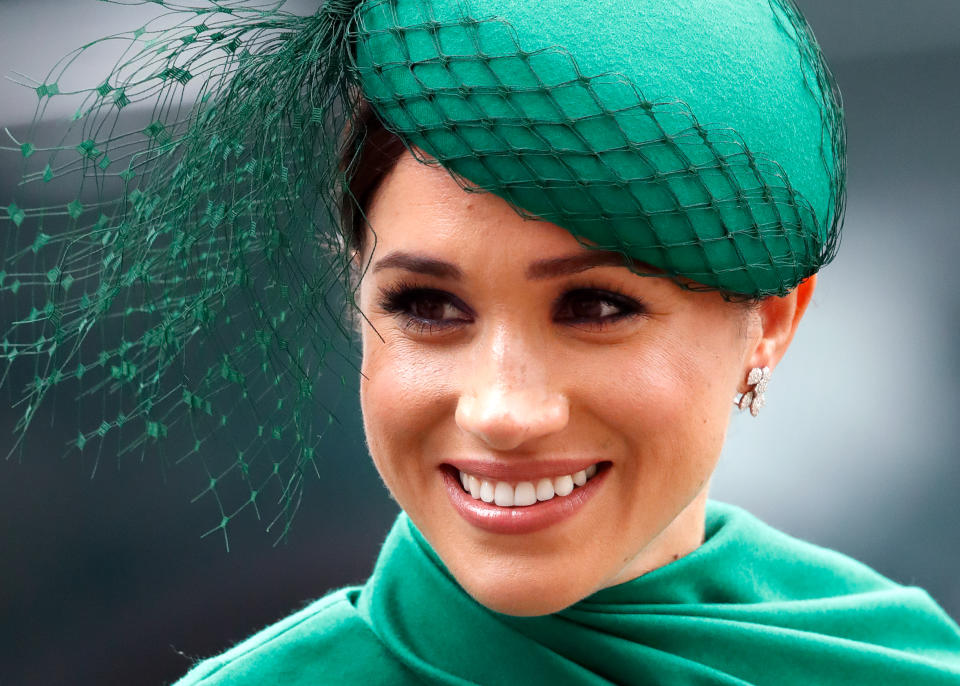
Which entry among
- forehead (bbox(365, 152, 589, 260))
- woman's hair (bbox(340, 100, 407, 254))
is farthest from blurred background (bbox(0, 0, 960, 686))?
forehead (bbox(365, 152, 589, 260))

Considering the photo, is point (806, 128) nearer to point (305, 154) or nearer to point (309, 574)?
point (305, 154)

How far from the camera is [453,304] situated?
1343 mm

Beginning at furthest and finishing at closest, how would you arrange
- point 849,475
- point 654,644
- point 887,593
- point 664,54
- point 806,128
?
point 849,475, point 887,593, point 654,644, point 806,128, point 664,54

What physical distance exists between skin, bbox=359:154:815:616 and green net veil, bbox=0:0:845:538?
0.05 m

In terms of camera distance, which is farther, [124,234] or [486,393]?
[124,234]

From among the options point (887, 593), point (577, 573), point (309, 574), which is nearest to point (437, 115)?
point (577, 573)

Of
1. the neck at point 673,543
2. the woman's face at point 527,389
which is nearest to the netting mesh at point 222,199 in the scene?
the woman's face at point 527,389

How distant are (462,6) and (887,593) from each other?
1.23 m

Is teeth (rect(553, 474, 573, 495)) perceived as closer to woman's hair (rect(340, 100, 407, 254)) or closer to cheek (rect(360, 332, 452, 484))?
cheek (rect(360, 332, 452, 484))

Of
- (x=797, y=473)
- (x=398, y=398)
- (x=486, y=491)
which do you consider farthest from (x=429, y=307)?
(x=797, y=473)

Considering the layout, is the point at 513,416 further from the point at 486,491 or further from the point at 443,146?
the point at 443,146

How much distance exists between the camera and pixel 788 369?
393cm

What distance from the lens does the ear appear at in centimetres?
153

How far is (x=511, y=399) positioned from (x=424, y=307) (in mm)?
205
